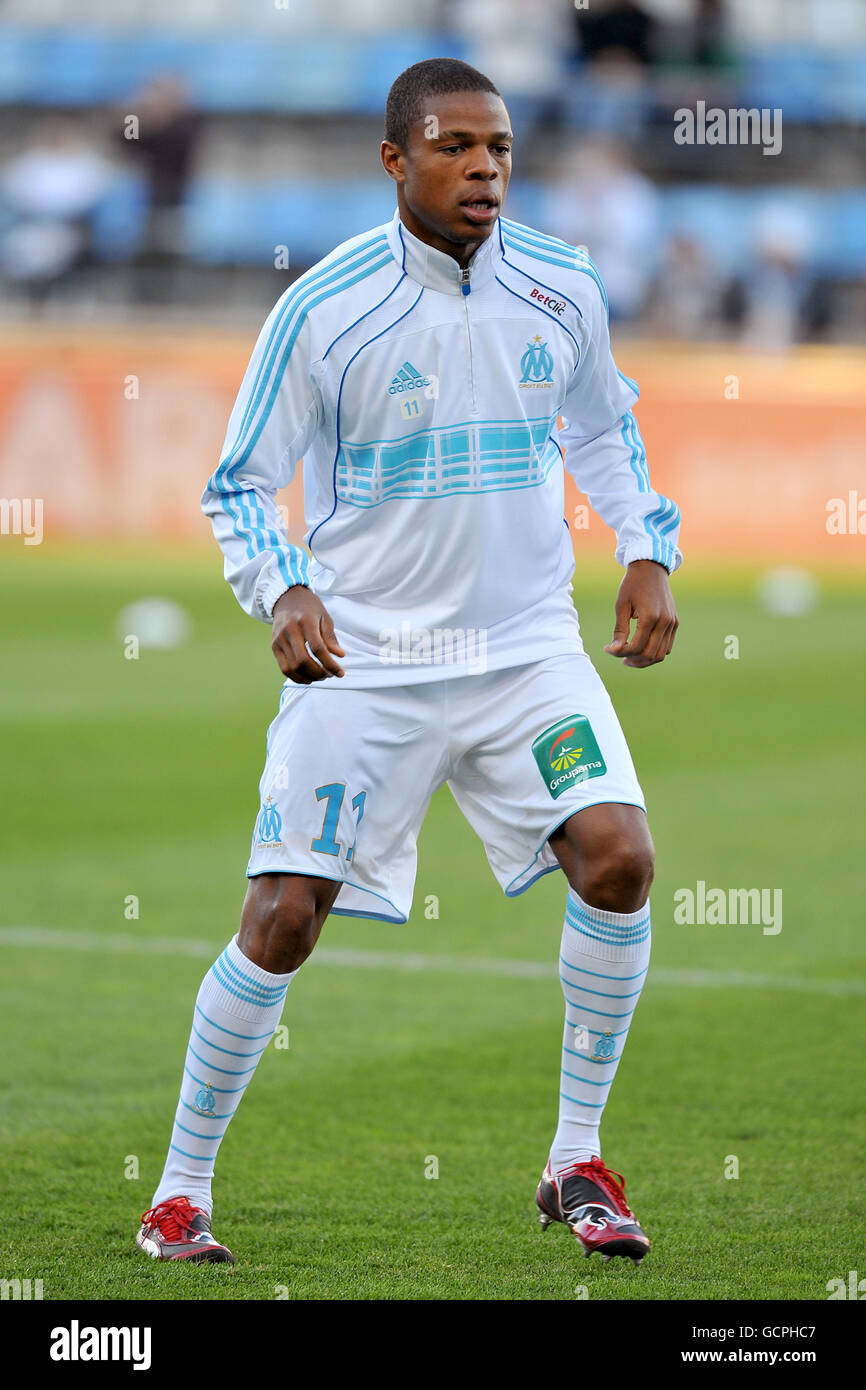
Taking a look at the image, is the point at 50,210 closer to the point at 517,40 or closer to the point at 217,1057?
the point at 517,40

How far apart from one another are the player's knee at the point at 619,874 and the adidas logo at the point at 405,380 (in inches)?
37.4

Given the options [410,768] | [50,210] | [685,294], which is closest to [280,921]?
[410,768]

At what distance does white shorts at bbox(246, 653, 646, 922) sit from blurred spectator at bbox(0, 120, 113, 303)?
15.6m

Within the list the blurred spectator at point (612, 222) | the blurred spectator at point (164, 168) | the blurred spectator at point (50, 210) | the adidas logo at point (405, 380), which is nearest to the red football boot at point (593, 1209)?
the adidas logo at point (405, 380)

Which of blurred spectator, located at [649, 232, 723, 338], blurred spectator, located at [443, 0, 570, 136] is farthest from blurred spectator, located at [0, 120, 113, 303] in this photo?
blurred spectator, located at [649, 232, 723, 338]

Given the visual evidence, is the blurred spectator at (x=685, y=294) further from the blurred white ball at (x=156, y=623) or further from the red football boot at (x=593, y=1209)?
the red football boot at (x=593, y=1209)

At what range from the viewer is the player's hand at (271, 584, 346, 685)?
3533mm

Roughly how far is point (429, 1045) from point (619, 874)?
67.5 inches

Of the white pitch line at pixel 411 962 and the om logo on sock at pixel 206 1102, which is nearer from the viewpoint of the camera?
the om logo on sock at pixel 206 1102

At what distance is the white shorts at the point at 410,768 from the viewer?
3.75 meters

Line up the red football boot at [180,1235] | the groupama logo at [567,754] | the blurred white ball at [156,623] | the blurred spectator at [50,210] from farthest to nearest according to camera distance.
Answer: the blurred spectator at [50,210] < the blurred white ball at [156,623] < the groupama logo at [567,754] < the red football boot at [180,1235]

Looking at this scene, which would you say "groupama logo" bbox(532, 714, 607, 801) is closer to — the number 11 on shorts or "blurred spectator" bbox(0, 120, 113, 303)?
the number 11 on shorts

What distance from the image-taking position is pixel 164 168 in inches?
764

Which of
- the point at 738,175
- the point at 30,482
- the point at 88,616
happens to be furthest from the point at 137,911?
the point at 738,175
